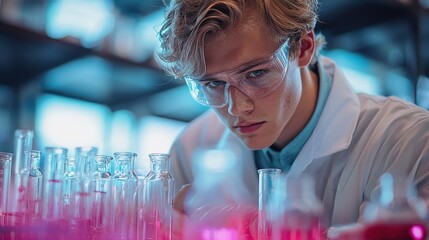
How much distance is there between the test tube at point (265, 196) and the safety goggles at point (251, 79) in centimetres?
37

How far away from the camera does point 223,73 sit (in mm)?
1417

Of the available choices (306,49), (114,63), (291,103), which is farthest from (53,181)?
(114,63)

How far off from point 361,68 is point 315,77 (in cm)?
209

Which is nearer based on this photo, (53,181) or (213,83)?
(53,181)

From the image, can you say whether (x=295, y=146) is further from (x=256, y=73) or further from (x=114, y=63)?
(x=114, y=63)

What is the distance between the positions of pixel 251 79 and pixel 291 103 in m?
0.20

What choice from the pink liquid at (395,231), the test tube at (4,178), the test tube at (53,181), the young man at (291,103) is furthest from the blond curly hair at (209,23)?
the pink liquid at (395,231)

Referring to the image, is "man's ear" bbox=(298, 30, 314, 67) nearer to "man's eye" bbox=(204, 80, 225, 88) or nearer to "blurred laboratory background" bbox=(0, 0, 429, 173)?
"man's eye" bbox=(204, 80, 225, 88)

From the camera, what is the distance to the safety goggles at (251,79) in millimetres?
1415

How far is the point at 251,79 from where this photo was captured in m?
1.44

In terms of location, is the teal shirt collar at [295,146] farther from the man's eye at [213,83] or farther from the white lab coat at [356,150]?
the man's eye at [213,83]

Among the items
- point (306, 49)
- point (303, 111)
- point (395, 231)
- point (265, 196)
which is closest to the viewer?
point (395, 231)

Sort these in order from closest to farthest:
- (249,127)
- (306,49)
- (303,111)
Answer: (249,127)
(306,49)
(303,111)

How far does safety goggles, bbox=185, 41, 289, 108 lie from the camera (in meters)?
1.42
